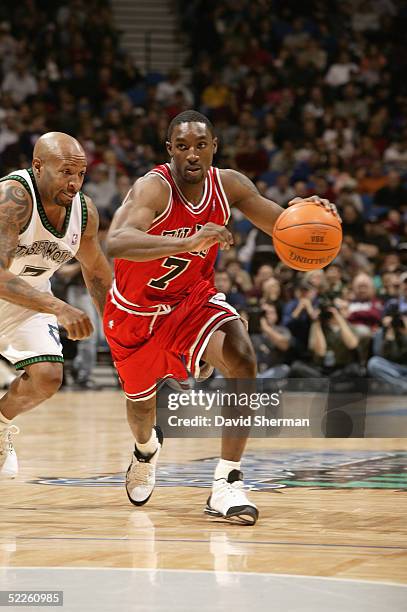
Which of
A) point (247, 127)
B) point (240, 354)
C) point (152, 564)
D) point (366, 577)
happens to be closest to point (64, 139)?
point (240, 354)

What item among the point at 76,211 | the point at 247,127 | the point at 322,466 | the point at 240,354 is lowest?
the point at 322,466

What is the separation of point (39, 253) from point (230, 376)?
1147mm

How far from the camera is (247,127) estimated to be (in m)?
15.5

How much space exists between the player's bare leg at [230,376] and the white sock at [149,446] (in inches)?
23.0

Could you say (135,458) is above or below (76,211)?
below

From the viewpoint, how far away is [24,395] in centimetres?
530

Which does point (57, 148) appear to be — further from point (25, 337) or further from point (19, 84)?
point (19, 84)

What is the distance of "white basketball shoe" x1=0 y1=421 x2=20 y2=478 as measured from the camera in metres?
5.46

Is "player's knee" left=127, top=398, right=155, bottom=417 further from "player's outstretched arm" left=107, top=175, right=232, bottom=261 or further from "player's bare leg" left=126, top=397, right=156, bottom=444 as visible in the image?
"player's outstretched arm" left=107, top=175, right=232, bottom=261

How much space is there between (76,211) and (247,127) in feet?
34.1

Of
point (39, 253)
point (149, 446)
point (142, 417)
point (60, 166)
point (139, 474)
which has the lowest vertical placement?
point (139, 474)

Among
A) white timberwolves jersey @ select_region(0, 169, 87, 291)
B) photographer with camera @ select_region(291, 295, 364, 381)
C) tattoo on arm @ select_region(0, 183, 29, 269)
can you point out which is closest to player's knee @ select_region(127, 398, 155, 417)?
white timberwolves jersey @ select_region(0, 169, 87, 291)

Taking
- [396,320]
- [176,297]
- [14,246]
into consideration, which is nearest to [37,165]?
[14,246]

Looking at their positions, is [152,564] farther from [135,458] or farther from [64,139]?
[64,139]
